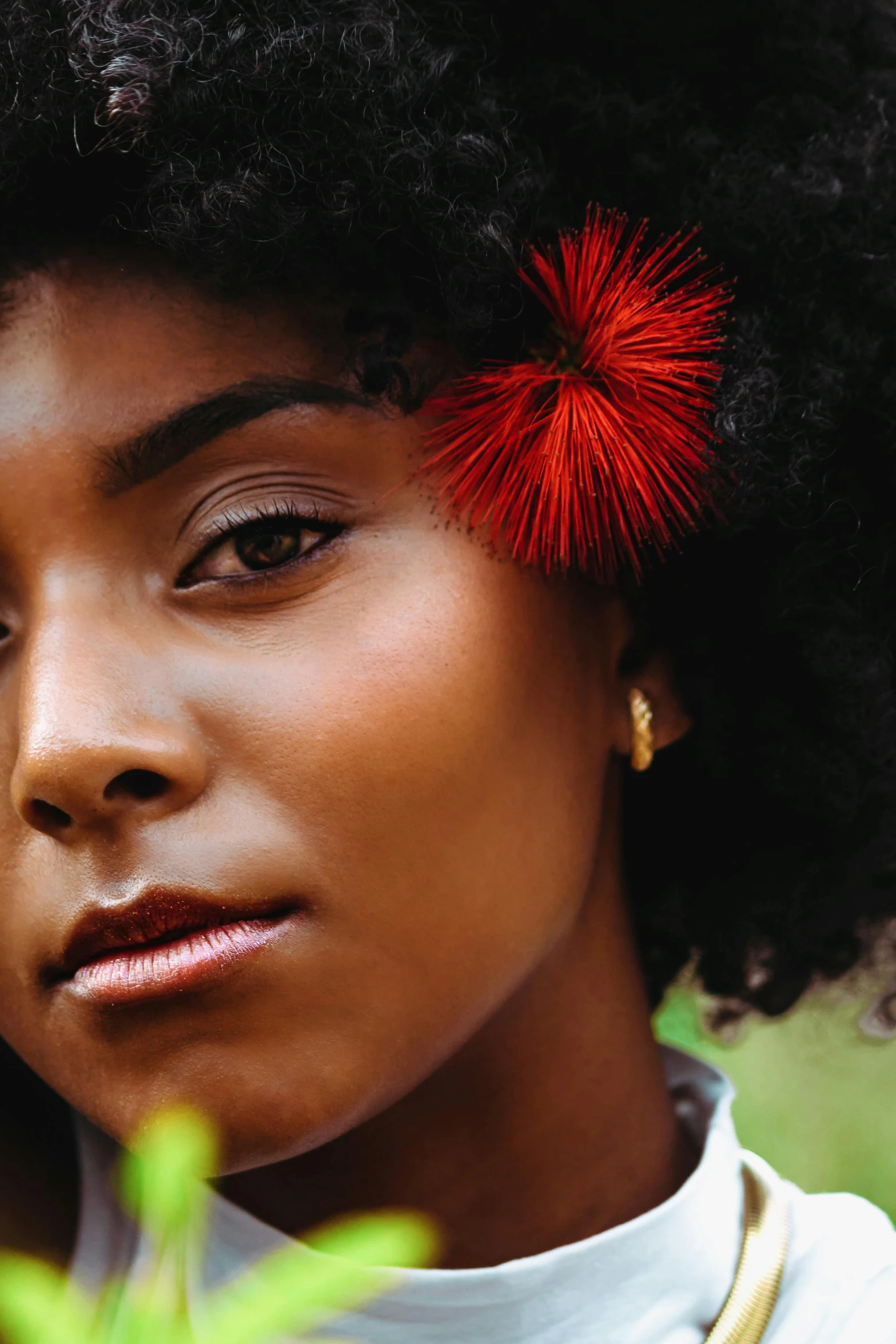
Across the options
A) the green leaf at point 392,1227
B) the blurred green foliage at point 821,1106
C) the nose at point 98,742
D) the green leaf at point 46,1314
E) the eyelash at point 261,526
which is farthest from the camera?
the blurred green foliage at point 821,1106

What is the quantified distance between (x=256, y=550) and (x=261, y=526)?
0.08ft

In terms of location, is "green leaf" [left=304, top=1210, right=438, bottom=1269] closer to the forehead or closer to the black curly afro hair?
the black curly afro hair

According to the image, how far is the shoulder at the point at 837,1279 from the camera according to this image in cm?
135

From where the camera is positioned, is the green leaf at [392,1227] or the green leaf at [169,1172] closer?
the green leaf at [169,1172]

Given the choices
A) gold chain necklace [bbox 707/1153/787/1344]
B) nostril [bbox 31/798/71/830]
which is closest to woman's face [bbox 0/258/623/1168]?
nostril [bbox 31/798/71/830]

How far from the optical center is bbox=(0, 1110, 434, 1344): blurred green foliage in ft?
1.97

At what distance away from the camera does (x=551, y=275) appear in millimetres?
1269

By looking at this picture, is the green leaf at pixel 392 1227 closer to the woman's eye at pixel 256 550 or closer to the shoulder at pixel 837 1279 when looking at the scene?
the shoulder at pixel 837 1279

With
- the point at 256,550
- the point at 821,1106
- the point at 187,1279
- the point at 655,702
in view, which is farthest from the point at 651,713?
the point at 821,1106

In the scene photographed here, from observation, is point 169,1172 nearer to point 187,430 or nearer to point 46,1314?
point 46,1314

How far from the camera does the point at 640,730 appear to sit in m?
1.43

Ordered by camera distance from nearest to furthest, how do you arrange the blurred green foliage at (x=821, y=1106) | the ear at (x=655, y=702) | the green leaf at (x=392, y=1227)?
the green leaf at (x=392, y=1227) < the ear at (x=655, y=702) < the blurred green foliage at (x=821, y=1106)

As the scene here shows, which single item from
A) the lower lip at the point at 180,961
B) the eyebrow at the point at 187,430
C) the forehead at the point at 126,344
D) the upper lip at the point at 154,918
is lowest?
the lower lip at the point at 180,961

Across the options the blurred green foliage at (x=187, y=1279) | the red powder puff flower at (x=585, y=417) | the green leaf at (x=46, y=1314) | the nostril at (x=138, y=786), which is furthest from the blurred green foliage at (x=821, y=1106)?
the green leaf at (x=46, y=1314)
